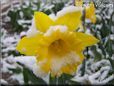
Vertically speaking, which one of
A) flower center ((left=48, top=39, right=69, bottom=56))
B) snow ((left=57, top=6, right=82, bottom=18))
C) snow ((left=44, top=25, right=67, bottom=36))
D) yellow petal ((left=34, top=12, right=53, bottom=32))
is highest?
snow ((left=57, top=6, right=82, bottom=18))

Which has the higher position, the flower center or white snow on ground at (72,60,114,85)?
the flower center

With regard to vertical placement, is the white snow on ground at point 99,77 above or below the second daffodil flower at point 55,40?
below

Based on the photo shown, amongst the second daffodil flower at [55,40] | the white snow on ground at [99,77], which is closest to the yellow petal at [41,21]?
the second daffodil flower at [55,40]

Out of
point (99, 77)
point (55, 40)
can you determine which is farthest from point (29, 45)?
point (99, 77)

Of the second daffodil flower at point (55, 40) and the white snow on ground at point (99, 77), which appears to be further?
the white snow on ground at point (99, 77)

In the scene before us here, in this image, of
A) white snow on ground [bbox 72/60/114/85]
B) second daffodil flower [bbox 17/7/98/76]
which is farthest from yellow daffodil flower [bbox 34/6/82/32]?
white snow on ground [bbox 72/60/114/85]

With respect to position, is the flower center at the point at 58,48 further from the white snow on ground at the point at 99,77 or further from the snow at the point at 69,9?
the white snow on ground at the point at 99,77

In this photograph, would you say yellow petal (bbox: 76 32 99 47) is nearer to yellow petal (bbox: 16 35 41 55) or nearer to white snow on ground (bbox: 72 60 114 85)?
yellow petal (bbox: 16 35 41 55)

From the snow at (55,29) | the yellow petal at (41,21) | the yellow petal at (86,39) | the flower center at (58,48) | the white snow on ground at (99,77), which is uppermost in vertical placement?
the yellow petal at (41,21)

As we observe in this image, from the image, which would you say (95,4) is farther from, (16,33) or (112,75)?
(16,33)
